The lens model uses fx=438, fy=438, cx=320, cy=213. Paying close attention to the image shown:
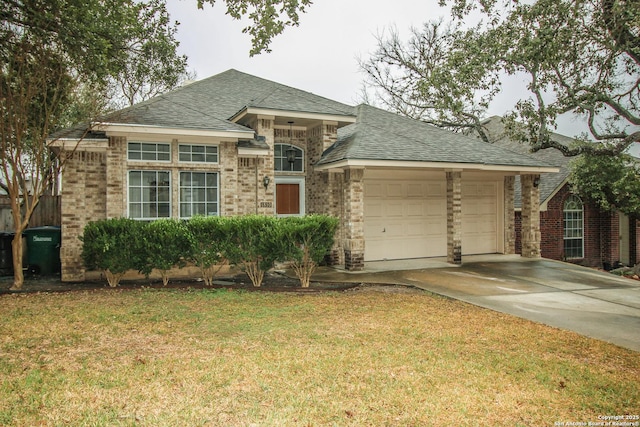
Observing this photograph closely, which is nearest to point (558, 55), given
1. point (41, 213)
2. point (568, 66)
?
point (568, 66)

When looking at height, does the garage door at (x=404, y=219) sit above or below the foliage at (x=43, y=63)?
below

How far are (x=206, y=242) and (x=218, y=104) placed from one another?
5820mm

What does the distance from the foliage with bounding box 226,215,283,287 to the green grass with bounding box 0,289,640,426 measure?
2.13m

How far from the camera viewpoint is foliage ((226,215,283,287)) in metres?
9.57

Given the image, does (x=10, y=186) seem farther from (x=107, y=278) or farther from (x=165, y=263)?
(x=165, y=263)

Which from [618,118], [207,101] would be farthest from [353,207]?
[618,118]

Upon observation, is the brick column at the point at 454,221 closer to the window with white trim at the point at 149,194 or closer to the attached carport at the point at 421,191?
the attached carport at the point at 421,191

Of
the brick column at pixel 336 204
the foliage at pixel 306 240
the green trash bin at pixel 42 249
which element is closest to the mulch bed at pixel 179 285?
the green trash bin at pixel 42 249

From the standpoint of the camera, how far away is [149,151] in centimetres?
1098

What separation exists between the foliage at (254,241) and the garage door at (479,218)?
795 centimetres

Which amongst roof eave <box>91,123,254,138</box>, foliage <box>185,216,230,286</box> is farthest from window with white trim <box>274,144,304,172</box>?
foliage <box>185,216,230,286</box>

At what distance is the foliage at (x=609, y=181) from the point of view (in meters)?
15.1

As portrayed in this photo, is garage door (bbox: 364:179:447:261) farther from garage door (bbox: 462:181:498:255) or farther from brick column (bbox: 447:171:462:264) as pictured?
brick column (bbox: 447:171:462:264)

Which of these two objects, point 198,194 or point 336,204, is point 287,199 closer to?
point 336,204
